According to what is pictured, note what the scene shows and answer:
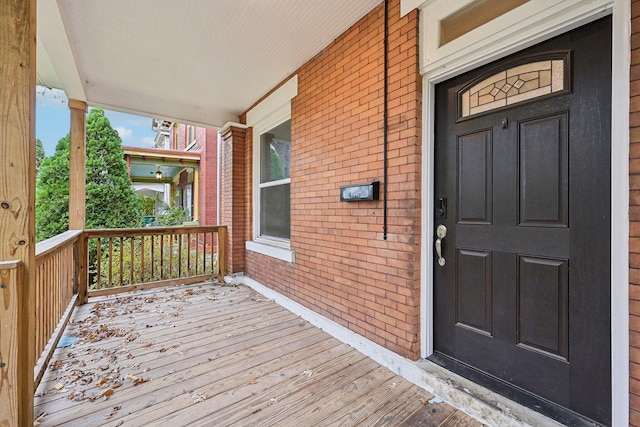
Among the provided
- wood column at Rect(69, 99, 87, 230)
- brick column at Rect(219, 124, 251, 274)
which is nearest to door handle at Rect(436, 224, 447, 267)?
brick column at Rect(219, 124, 251, 274)

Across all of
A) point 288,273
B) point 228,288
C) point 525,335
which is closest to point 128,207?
point 228,288

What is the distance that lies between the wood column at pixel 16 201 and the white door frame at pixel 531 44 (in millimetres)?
2278

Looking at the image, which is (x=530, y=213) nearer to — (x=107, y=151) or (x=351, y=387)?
(x=351, y=387)

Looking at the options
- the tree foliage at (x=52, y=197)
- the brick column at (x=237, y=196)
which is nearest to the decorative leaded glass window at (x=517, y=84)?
the brick column at (x=237, y=196)

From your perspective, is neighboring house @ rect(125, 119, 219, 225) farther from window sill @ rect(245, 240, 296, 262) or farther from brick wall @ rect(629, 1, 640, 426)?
brick wall @ rect(629, 1, 640, 426)

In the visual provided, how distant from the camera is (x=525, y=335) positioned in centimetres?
159

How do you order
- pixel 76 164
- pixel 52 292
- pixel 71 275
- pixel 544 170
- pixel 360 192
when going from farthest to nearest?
pixel 76 164 < pixel 71 275 < pixel 52 292 < pixel 360 192 < pixel 544 170

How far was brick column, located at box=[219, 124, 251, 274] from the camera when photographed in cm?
452

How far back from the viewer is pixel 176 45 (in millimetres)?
2791

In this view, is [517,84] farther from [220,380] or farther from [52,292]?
[52,292]

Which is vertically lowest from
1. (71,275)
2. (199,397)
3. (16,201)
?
(199,397)

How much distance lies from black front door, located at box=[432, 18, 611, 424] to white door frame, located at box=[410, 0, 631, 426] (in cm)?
7

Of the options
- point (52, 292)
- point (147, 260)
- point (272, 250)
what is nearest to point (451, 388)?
point (272, 250)

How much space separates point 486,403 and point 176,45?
3.82 metres
